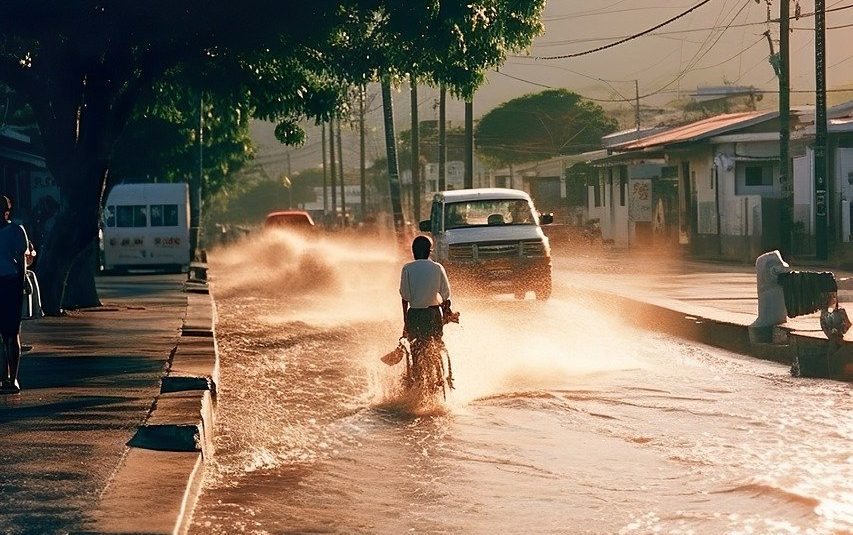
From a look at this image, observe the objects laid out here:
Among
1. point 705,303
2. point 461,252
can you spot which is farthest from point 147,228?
point 705,303

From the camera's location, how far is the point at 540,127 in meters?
108

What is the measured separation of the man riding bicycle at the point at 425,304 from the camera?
13930 mm

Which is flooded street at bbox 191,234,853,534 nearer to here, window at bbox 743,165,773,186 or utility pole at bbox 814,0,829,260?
utility pole at bbox 814,0,829,260

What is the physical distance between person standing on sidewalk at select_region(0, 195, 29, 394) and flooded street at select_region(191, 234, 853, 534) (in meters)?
1.82

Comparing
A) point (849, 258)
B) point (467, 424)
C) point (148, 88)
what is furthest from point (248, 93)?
point (849, 258)

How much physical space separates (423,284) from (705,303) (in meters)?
11.6

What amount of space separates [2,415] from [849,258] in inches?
1169

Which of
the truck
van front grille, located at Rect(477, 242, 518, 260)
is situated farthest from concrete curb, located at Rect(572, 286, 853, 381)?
van front grille, located at Rect(477, 242, 518, 260)

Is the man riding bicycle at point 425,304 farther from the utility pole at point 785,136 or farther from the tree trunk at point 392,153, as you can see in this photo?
the tree trunk at point 392,153

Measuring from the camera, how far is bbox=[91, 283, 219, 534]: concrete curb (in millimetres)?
7668

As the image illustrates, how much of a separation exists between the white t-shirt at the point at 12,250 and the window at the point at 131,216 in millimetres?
29013

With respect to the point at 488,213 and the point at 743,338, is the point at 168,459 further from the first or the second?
the point at 488,213

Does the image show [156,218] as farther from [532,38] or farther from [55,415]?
[55,415]

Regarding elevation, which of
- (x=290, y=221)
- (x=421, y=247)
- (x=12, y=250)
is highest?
(x=12, y=250)
